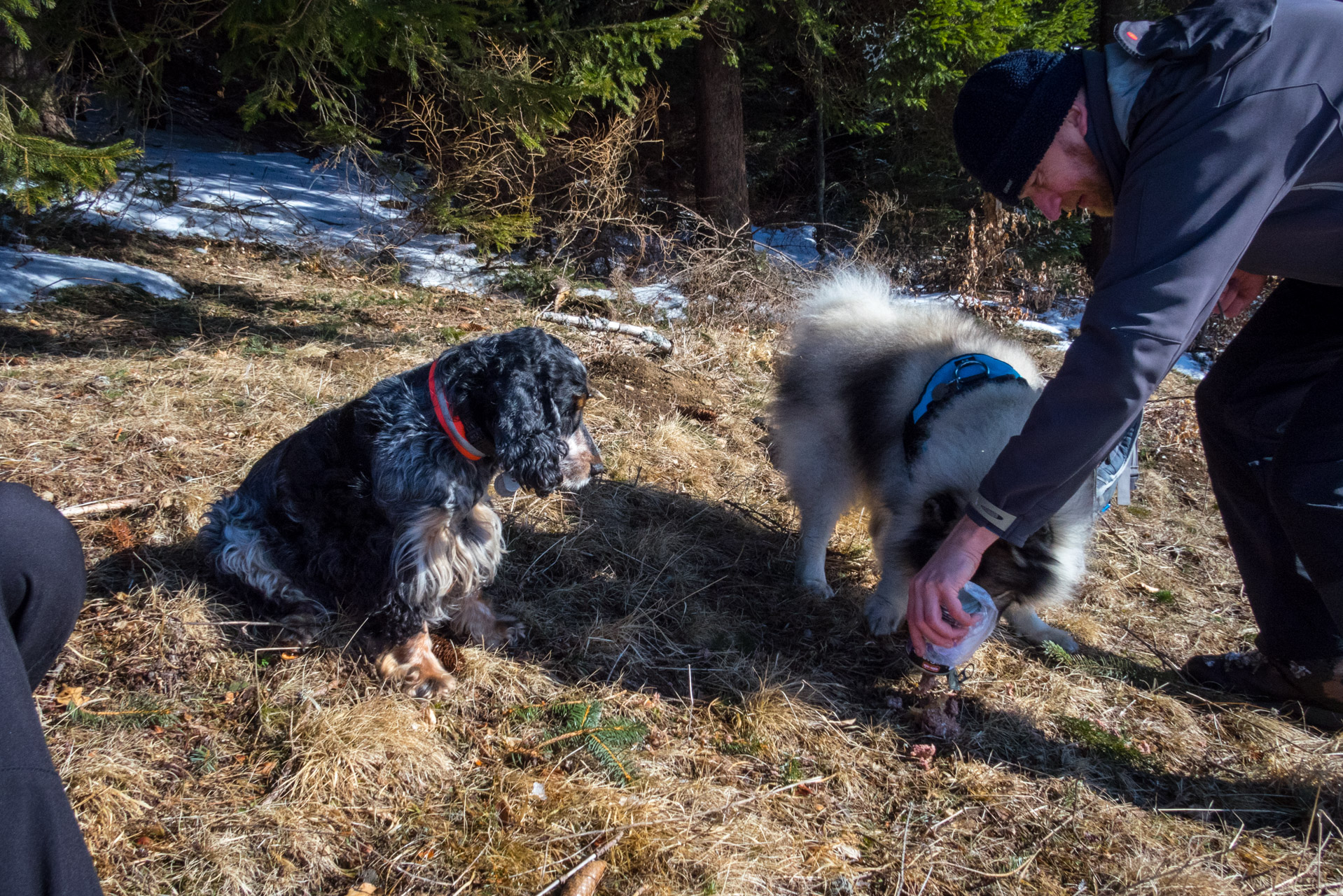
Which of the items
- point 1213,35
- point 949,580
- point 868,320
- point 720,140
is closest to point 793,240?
point 720,140

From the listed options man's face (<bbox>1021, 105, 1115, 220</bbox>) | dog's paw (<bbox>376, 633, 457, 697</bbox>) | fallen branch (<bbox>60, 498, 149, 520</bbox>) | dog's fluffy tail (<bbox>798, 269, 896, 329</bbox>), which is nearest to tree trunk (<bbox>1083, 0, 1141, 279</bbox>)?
dog's fluffy tail (<bbox>798, 269, 896, 329</bbox>)

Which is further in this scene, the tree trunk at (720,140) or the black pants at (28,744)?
the tree trunk at (720,140)

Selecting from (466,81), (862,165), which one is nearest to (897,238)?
(862,165)

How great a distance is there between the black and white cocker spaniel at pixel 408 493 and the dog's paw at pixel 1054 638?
232 centimetres

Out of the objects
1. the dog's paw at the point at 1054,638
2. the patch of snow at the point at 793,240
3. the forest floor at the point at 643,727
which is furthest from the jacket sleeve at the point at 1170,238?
the patch of snow at the point at 793,240

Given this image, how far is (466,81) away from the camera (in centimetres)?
565

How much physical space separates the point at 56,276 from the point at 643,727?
270 inches

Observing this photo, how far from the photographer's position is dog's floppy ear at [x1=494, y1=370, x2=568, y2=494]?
9.14ft

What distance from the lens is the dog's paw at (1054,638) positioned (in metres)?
3.75

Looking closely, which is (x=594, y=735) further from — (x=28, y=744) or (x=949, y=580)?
(x=28, y=744)

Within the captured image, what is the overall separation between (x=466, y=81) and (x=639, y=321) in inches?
102

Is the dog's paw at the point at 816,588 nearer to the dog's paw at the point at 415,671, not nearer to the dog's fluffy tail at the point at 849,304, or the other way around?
the dog's fluffy tail at the point at 849,304

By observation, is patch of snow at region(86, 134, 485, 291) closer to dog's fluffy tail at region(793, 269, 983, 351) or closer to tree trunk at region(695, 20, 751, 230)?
tree trunk at region(695, 20, 751, 230)

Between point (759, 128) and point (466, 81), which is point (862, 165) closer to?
point (759, 128)
